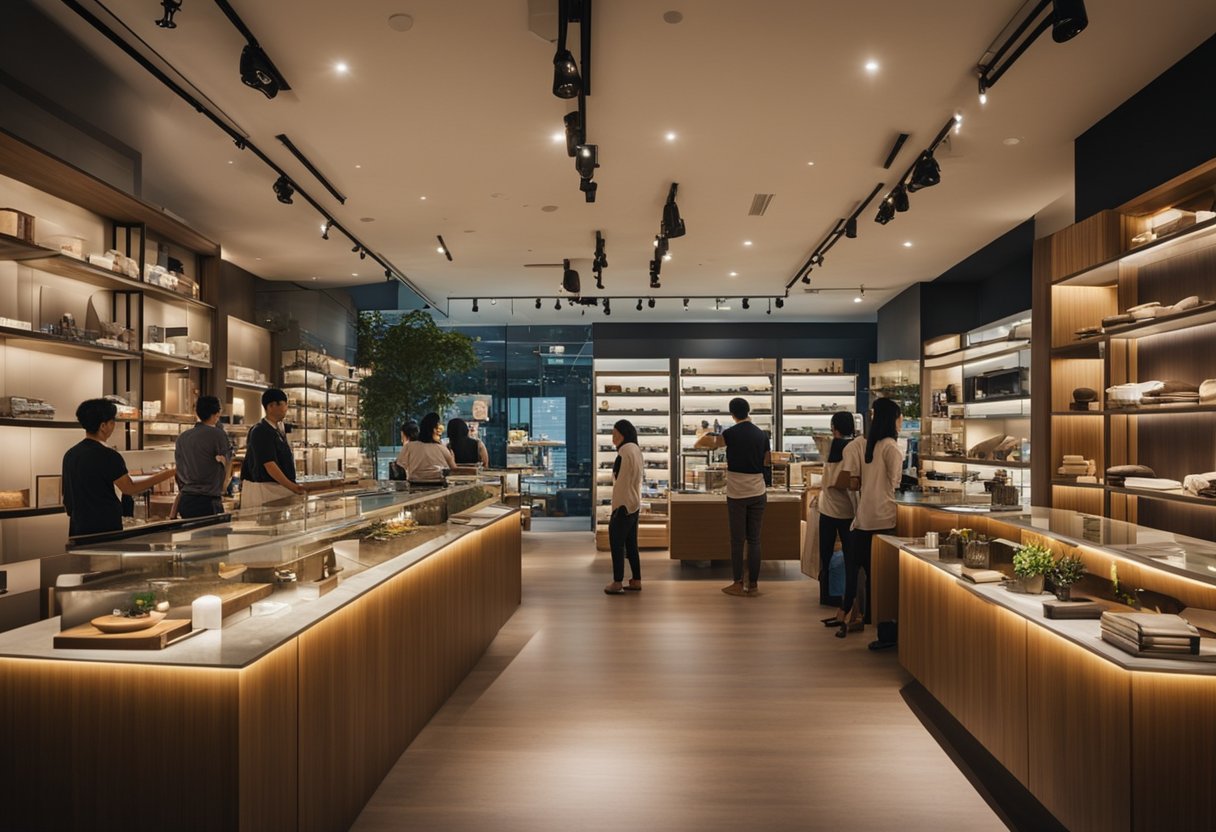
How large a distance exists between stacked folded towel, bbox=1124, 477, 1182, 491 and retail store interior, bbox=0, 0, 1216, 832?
61mm

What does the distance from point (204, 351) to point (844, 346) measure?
9.66m

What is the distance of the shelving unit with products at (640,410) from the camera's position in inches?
476

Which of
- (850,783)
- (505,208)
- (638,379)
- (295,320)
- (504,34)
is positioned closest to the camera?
(850,783)

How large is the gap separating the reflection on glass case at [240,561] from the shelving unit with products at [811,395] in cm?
973

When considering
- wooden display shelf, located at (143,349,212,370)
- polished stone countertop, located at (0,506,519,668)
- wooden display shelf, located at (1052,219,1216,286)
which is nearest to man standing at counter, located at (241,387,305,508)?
wooden display shelf, located at (143,349,212,370)

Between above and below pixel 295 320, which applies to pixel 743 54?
above

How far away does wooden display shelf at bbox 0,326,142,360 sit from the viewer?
3.93m

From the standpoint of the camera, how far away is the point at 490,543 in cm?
527

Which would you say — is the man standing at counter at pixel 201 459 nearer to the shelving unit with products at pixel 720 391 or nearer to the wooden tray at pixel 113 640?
the wooden tray at pixel 113 640

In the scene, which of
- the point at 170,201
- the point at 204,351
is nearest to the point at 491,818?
the point at 204,351

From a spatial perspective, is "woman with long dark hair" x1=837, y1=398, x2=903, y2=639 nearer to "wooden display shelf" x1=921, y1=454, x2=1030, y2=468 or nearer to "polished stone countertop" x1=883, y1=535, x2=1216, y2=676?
"polished stone countertop" x1=883, y1=535, x2=1216, y2=676

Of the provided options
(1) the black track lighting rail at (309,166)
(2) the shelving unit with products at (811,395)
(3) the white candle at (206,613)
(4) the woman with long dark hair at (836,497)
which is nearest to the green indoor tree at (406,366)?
(1) the black track lighting rail at (309,166)

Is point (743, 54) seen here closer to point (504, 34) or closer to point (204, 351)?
point (504, 34)

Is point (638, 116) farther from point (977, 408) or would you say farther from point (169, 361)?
point (977, 408)
